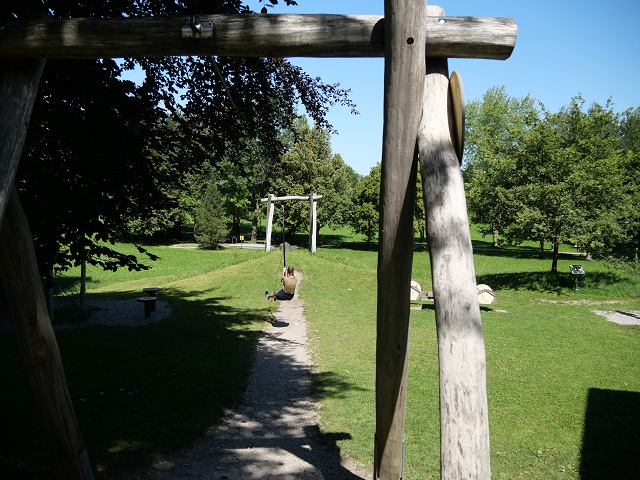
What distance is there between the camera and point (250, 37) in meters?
3.86

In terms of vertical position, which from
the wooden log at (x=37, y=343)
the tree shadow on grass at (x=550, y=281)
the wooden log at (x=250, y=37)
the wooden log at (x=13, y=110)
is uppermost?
the wooden log at (x=250, y=37)

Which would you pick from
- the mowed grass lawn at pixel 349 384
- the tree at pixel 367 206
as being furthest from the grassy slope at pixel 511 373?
the tree at pixel 367 206

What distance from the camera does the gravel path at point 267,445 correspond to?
232 inches

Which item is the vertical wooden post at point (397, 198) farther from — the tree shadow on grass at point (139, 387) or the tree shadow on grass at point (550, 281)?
the tree shadow on grass at point (550, 281)

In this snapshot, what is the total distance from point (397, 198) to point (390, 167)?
8.9 inches

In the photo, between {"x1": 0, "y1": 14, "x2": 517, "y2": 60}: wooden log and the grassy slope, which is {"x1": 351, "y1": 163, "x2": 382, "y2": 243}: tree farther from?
{"x1": 0, "y1": 14, "x2": 517, "y2": 60}: wooden log

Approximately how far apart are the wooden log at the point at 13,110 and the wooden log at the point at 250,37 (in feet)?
0.35

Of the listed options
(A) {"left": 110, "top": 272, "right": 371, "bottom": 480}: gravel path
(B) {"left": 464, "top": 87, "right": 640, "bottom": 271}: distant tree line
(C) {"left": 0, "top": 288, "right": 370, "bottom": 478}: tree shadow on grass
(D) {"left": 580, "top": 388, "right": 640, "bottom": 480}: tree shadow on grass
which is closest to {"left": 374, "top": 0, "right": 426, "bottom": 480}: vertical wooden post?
(A) {"left": 110, "top": 272, "right": 371, "bottom": 480}: gravel path

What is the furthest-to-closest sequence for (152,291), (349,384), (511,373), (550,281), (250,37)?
(550,281)
(152,291)
(511,373)
(349,384)
(250,37)

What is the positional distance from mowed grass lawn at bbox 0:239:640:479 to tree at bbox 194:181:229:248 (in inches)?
888

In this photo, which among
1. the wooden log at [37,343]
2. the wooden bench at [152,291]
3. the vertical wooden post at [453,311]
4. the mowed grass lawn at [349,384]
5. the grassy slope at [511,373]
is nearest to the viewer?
the vertical wooden post at [453,311]

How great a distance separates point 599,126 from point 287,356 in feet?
69.5

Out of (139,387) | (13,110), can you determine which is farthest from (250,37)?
(139,387)

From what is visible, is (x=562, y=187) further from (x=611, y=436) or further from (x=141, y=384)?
(x=141, y=384)
